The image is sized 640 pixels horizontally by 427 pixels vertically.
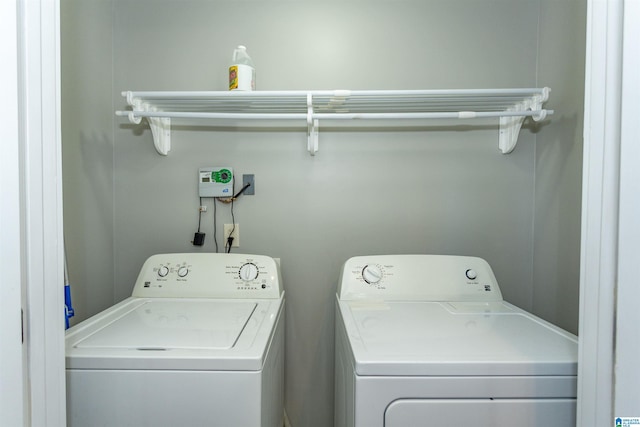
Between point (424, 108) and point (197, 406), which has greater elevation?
point (424, 108)

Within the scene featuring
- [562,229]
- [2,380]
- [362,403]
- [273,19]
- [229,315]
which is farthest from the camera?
[273,19]

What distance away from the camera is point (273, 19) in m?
1.54

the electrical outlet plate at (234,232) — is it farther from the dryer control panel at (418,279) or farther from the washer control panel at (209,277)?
the dryer control panel at (418,279)

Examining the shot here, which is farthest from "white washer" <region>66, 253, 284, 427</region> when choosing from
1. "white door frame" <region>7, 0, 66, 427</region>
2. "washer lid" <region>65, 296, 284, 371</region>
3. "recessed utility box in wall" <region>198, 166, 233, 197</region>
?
"recessed utility box in wall" <region>198, 166, 233, 197</region>

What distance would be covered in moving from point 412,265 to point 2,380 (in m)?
1.30

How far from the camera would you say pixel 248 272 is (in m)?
1.37

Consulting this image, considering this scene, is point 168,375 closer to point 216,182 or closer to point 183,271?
point 183,271

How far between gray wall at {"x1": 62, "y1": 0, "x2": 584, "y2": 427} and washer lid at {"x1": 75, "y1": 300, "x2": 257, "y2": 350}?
0.45m

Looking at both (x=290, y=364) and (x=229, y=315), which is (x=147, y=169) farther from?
(x=290, y=364)

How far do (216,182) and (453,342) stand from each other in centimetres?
125

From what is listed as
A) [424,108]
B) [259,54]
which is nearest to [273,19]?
[259,54]

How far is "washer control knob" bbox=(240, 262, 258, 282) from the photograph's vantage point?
4.45 ft

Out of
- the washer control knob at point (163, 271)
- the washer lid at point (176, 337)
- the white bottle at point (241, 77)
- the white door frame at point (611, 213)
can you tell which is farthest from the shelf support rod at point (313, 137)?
the white door frame at point (611, 213)

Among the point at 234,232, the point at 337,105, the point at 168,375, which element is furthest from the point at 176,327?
the point at 337,105
